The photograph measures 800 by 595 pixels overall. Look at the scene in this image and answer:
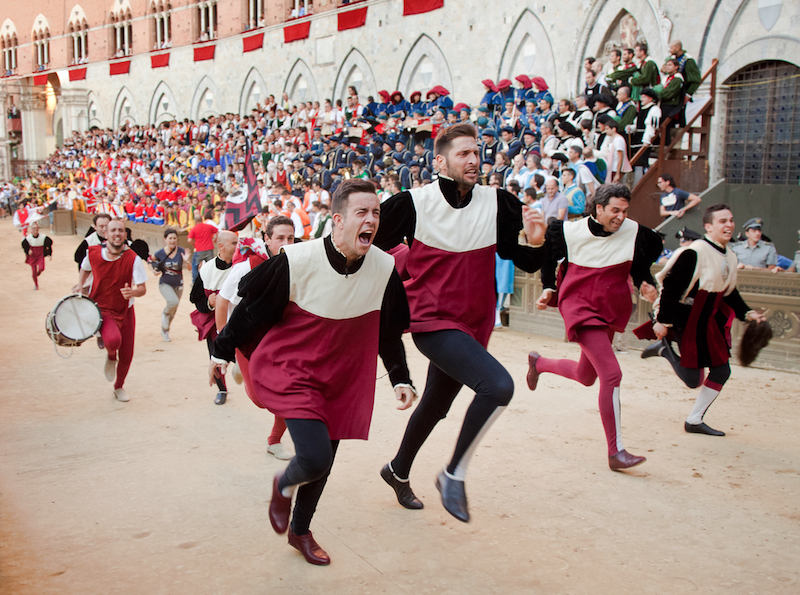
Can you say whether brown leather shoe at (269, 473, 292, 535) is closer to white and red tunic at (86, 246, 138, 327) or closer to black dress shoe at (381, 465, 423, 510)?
black dress shoe at (381, 465, 423, 510)

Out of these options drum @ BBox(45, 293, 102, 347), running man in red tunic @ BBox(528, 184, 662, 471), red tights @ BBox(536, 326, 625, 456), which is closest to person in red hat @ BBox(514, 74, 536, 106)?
running man in red tunic @ BBox(528, 184, 662, 471)

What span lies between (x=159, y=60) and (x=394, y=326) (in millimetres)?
39909

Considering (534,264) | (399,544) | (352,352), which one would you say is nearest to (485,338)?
(534,264)

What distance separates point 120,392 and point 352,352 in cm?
430

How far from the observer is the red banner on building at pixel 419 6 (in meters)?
23.2

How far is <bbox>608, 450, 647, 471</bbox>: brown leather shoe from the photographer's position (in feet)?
15.4

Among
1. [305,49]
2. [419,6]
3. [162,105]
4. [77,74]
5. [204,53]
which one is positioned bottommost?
[162,105]

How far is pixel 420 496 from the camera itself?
4.39m

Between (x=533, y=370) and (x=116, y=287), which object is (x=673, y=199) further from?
(x=116, y=287)

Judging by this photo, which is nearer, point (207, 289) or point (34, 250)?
point (207, 289)

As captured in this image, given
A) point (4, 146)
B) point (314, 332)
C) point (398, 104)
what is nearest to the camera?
point (314, 332)

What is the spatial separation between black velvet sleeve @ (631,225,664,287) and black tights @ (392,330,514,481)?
1.85m

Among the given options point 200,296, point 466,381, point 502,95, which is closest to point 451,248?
point 466,381

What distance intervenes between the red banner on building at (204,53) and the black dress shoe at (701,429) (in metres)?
34.1
